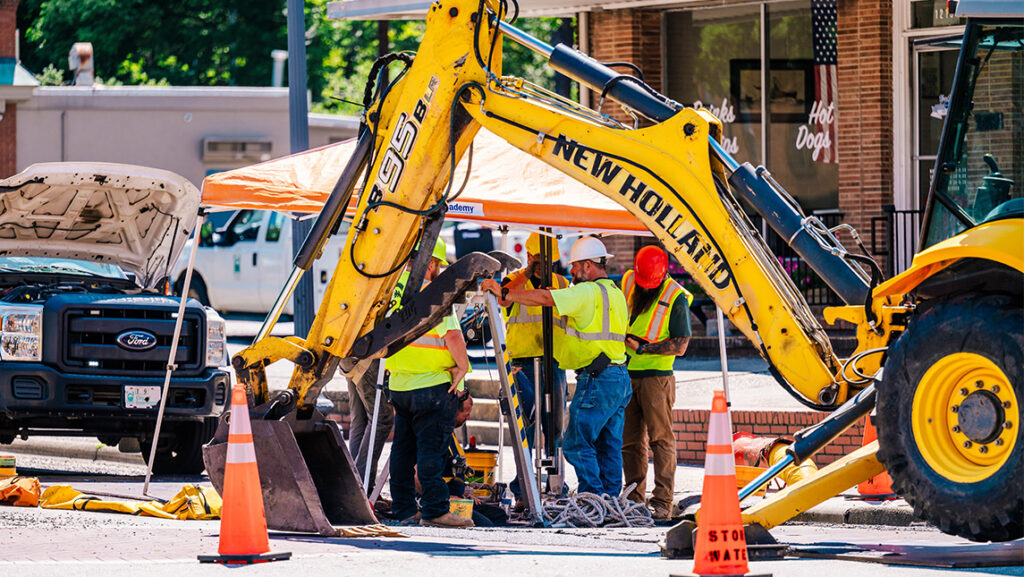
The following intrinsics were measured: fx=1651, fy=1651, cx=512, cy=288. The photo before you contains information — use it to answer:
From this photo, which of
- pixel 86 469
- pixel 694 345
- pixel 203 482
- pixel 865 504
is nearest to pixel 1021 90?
pixel 865 504

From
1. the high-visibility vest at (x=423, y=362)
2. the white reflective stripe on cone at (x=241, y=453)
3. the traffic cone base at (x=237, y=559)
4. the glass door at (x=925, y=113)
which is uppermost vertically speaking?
the glass door at (x=925, y=113)

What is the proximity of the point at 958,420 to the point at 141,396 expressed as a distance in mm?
7690

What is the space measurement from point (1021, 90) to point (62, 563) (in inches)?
212

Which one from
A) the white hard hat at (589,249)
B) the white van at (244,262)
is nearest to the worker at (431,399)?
the white hard hat at (589,249)

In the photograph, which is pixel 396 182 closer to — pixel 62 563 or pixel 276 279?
pixel 62 563

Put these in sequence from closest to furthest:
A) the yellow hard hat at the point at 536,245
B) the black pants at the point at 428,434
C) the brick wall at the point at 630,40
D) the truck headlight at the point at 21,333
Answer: the black pants at the point at 428,434, the yellow hard hat at the point at 536,245, the truck headlight at the point at 21,333, the brick wall at the point at 630,40

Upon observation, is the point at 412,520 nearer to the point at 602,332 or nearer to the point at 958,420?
the point at 602,332

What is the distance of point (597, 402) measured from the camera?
11805 mm

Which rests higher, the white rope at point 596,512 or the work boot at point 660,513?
the white rope at point 596,512

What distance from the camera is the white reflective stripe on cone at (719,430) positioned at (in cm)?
755

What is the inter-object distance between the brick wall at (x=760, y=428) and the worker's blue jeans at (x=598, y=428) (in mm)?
1485

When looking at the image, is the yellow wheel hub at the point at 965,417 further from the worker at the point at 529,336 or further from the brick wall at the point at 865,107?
the brick wall at the point at 865,107

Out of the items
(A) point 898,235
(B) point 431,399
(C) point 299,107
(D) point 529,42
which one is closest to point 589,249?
(B) point 431,399

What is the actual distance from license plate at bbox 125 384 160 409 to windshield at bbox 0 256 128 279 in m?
1.67
